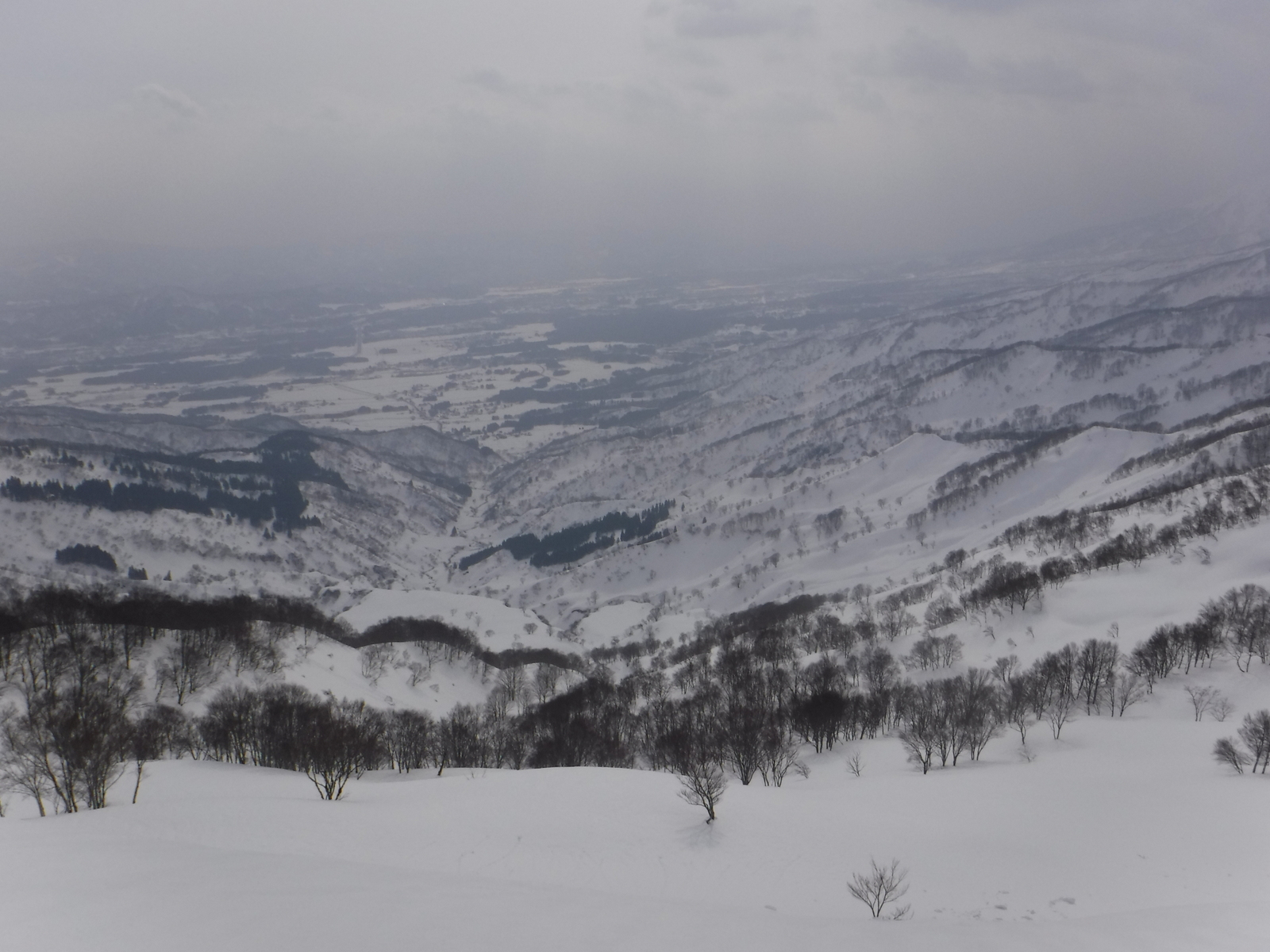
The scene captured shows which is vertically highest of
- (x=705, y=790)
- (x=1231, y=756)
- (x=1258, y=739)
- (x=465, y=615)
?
(x=465, y=615)

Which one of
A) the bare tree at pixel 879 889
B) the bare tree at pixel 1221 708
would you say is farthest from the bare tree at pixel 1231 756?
the bare tree at pixel 879 889

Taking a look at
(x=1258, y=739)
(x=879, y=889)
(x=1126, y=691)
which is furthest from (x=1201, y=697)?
(x=879, y=889)

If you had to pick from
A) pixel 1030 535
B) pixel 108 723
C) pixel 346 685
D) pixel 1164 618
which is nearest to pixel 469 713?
pixel 346 685

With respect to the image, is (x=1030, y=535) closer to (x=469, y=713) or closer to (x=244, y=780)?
(x=469, y=713)

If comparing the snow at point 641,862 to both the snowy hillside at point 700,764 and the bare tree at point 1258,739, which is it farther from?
the bare tree at point 1258,739

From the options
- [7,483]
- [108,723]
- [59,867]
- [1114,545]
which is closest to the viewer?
[59,867]

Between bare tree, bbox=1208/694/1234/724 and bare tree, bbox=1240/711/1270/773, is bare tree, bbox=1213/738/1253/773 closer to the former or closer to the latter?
bare tree, bbox=1240/711/1270/773

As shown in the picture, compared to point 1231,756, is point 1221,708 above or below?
above

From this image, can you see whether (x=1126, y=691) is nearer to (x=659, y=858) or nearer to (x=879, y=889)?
(x=879, y=889)
